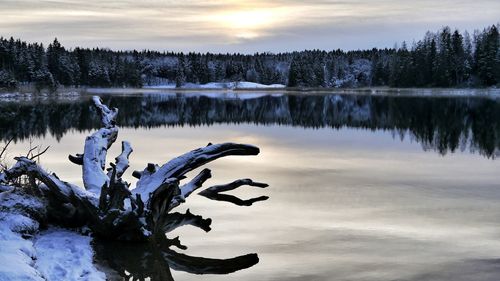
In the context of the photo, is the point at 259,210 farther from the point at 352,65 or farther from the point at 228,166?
the point at 352,65

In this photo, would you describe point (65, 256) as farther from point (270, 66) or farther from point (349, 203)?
point (270, 66)

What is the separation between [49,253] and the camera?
8.29 metres

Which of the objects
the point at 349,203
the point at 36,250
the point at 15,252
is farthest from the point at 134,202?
the point at 349,203

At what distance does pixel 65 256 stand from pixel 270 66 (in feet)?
581

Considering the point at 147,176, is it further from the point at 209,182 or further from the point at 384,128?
the point at 384,128

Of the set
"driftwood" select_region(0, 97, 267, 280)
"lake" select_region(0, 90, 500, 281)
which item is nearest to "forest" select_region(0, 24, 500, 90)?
"lake" select_region(0, 90, 500, 281)

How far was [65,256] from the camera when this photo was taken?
826cm

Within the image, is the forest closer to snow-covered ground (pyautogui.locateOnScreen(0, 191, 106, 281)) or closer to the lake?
the lake

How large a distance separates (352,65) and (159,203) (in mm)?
168937

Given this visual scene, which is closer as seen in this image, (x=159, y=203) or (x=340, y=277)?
(x=340, y=277)

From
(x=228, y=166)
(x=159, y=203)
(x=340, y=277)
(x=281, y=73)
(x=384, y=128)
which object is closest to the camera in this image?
(x=340, y=277)

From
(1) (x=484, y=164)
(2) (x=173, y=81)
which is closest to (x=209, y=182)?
(1) (x=484, y=164)

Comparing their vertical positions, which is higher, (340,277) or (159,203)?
(159,203)

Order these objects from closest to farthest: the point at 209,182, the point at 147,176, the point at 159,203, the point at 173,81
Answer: the point at 159,203 < the point at 147,176 < the point at 209,182 < the point at 173,81
